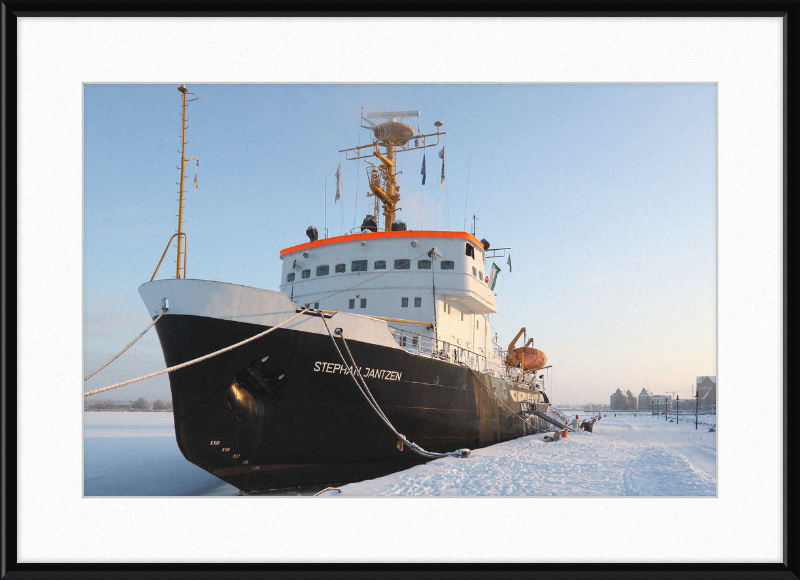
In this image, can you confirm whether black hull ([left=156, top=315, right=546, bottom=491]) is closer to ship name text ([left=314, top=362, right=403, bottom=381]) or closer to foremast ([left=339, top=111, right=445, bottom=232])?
ship name text ([left=314, top=362, right=403, bottom=381])

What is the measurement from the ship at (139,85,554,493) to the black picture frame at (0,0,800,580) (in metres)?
1.40

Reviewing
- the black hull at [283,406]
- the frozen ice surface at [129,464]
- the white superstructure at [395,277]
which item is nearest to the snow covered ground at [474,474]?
the frozen ice surface at [129,464]

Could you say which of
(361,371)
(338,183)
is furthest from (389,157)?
(361,371)

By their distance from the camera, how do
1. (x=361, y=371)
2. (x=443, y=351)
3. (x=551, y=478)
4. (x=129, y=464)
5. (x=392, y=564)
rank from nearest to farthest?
1. (x=392, y=564)
2. (x=129, y=464)
3. (x=551, y=478)
4. (x=361, y=371)
5. (x=443, y=351)

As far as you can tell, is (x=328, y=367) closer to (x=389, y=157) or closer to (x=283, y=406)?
(x=283, y=406)

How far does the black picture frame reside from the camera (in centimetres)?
406

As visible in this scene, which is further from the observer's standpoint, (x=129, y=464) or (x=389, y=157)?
(x=389, y=157)

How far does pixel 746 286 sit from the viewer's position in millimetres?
4727

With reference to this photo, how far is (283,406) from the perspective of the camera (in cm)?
775

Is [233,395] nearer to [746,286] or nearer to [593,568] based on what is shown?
[593,568]

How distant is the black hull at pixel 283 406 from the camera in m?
7.18

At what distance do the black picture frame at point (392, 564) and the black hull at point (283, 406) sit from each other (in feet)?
10.0

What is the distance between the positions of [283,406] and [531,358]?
65.0 feet

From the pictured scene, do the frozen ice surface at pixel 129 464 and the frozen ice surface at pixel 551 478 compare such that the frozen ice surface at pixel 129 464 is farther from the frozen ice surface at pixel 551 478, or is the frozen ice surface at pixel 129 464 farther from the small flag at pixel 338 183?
the small flag at pixel 338 183
